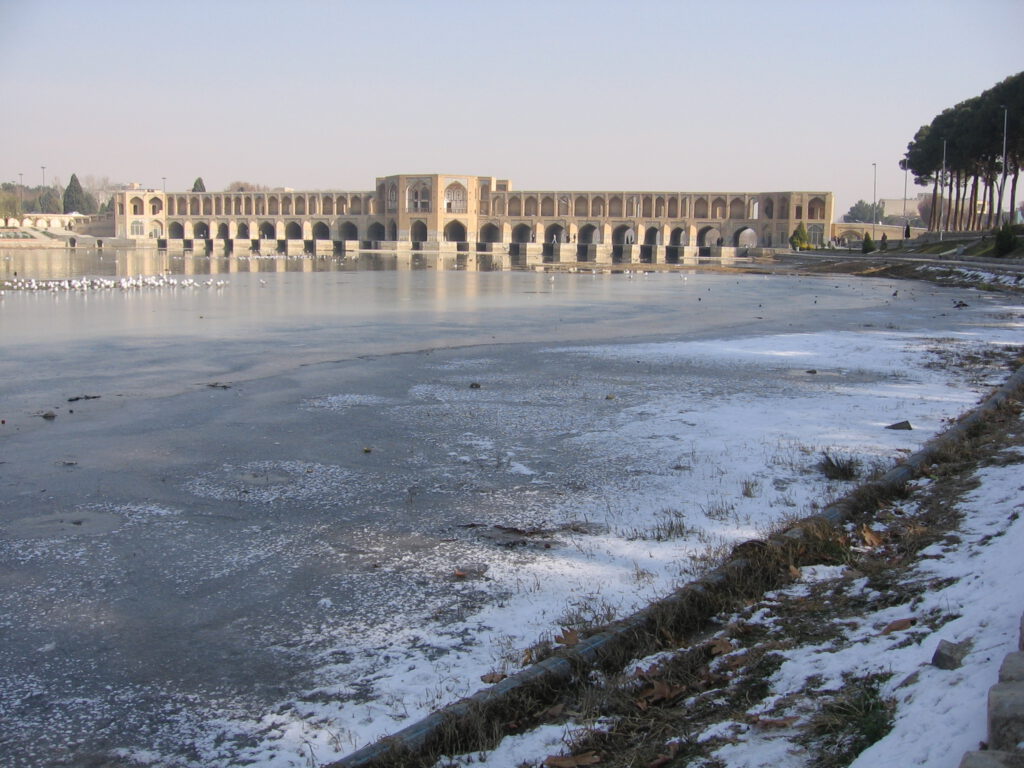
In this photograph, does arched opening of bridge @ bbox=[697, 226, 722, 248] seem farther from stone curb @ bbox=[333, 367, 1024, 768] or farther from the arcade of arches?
stone curb @ bbox=[333, 367, 1024, 768]

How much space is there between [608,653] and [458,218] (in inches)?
2871

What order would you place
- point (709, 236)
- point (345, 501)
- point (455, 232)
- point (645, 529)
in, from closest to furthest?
point (645, 529)
point (345, 501)
point (455, 232)
point (709, 236)

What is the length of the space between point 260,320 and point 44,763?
40.5ft

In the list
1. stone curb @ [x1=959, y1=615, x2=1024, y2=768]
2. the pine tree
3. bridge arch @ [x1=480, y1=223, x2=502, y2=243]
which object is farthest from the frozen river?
the pine tree

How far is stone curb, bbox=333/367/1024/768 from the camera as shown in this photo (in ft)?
8.37

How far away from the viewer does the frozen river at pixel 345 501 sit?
3020mm

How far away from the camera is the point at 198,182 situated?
318 ft

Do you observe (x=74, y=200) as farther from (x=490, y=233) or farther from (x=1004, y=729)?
(x=1004, y=729)

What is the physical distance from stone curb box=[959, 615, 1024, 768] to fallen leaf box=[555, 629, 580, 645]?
4.73 ft

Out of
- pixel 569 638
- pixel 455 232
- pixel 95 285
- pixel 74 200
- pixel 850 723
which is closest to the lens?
pixel 850 723

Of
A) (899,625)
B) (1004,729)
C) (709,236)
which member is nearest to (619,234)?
(709,236)

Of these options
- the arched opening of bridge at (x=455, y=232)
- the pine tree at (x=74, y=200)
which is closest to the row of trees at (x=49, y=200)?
the pine tree at (x=74, y=200)

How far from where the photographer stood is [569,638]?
3268 mm

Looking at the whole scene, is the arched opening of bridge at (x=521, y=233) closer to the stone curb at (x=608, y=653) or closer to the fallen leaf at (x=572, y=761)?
the stone curb at (x=608, y=653)
